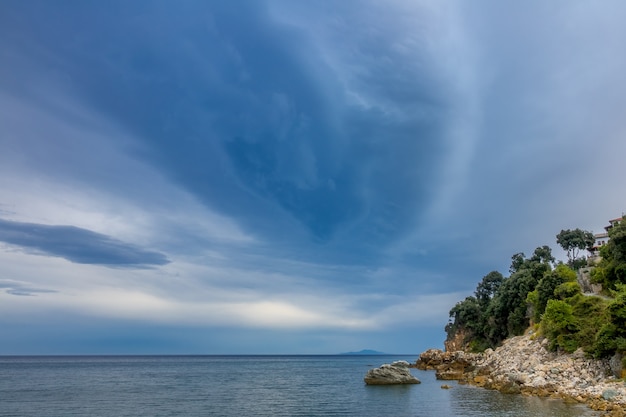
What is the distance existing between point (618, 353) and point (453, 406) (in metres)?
15.7

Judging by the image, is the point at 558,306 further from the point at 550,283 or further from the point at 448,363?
the point at 448,363

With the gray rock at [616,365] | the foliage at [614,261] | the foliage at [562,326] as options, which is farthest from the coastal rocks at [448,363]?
the gray rock at [616,365]

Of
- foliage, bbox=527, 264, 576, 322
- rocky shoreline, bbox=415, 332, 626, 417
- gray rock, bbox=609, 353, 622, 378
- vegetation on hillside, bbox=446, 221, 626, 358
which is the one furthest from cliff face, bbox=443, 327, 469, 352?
gray rock, bbox=609, 353, 622, 378

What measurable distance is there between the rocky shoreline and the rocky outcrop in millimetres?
7597

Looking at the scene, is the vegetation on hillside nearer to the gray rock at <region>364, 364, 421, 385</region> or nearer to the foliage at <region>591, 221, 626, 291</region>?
the foliage at <region>591, 221, 626, 291</region>

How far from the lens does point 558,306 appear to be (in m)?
52.6

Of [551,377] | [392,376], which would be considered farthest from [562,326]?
[392,376]

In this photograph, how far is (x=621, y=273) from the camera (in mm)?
57281

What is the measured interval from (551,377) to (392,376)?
25.4 m

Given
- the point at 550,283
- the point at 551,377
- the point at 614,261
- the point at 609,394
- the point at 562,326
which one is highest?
the point at 614,261

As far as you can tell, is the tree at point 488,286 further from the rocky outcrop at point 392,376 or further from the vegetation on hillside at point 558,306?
the rocky outcrop at point 392,376

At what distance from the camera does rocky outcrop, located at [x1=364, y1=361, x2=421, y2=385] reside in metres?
65.5

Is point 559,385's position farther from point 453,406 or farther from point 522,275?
point 522,275

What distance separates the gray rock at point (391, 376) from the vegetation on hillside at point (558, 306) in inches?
760
